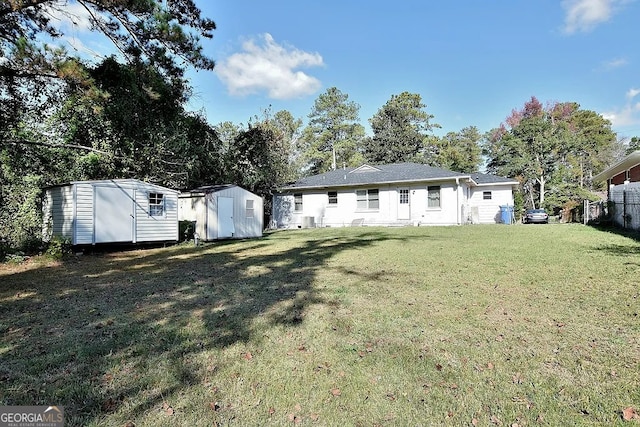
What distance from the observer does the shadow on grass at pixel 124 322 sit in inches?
107

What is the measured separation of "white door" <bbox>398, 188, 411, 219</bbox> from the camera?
2030 cm

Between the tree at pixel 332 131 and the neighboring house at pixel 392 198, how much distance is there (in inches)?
709

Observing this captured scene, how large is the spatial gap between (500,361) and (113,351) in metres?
3.54

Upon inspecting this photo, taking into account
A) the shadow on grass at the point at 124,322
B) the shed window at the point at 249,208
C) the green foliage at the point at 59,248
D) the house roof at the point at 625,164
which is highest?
the house roof at the point at 625,164

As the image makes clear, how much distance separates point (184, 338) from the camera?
3.66 m

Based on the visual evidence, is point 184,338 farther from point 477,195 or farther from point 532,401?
point 477,195

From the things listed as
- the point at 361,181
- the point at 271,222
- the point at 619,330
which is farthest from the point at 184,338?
the point at 271,222

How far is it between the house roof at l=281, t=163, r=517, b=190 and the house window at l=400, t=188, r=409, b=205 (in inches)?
32.5

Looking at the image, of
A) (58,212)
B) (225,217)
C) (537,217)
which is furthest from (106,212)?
(537,217)

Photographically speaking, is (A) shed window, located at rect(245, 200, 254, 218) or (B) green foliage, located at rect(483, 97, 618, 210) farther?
(B) green foliage, located at rect(483, 97, 618, 210)

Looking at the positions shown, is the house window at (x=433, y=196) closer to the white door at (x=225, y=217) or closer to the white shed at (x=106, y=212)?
the white door at (x=225, y=217)

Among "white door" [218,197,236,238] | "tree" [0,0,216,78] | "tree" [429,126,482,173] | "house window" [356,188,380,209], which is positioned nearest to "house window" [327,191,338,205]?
"house window" [356,188,380,209]

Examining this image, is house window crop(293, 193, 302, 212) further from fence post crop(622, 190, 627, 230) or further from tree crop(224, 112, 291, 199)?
fence post crop(622, 190, 627, 230)

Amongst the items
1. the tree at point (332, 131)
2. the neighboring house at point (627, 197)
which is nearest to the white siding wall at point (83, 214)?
the neighboring house at point (627, 197)
